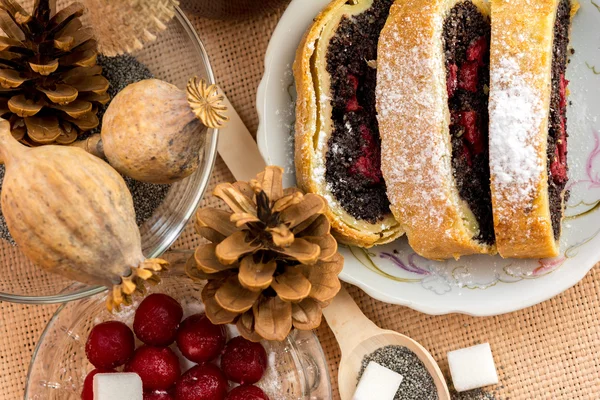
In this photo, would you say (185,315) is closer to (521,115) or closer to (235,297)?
(235,297)

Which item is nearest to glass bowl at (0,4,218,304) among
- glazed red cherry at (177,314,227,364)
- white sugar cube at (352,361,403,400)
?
glazed red cherry at (177,314,227,364)

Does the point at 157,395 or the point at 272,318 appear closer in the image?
the point at 272,318

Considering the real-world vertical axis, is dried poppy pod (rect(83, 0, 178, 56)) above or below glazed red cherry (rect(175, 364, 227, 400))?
above

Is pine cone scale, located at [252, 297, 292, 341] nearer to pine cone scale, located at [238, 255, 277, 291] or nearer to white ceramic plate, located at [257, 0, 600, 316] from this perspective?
pine cone scale, located at [238, 255, 277, 291]

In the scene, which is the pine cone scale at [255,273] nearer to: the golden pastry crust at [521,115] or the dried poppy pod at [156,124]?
the dried poppy pod at [156,124]

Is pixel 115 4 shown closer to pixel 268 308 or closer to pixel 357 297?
pixel 268 308

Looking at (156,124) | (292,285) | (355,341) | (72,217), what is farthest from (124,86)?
(355,341)

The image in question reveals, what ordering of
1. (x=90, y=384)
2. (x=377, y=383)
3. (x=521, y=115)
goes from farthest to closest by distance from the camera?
(x=377, y=383), (x=90, y=384), (x=521, y=115)
